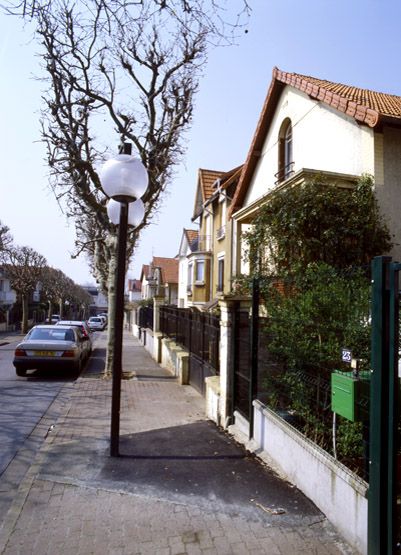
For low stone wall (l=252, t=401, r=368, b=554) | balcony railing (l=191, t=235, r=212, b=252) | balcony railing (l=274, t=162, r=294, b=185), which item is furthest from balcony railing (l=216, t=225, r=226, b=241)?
low stone wall (l=252, t=401, r=368, b=554)

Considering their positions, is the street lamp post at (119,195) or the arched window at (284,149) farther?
the arched window at (284,149)

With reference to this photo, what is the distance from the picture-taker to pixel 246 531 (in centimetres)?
351

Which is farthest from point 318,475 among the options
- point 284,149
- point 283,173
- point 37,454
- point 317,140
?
point 284,149

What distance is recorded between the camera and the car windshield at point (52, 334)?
13.0 metres

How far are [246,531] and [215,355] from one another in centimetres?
503

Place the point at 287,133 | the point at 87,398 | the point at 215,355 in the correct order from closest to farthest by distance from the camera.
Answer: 1. the point at 215,355
2. the point at 87,398
3. the point at 287,133

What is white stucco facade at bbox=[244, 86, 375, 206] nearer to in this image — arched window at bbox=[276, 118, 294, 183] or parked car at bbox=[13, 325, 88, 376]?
arched window at bbox=[276, 118, 294, 183]

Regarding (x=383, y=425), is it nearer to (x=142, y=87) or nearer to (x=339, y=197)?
(x=339, y=197)

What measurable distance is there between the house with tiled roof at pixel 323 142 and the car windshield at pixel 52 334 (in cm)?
638

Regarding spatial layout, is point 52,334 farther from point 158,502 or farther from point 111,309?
point 158,502

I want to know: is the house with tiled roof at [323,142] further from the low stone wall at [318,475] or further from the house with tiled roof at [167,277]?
the house with tiled roof at [167,277]

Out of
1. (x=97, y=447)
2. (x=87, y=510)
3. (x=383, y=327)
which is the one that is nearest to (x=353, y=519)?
(x=383, y=327)

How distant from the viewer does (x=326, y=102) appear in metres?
11.3

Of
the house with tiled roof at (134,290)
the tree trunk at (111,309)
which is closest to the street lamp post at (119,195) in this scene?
the tree trunk at (111,309)
